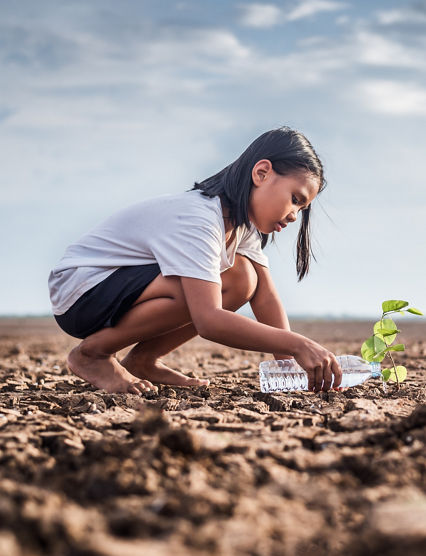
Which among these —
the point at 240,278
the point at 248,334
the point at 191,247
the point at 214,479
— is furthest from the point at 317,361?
the point at 214,479

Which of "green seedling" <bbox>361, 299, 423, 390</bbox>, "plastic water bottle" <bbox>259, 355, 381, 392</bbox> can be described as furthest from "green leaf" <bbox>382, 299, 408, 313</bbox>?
"plastic water bottle" <bbox>259, 355, 381, 392</bbox>

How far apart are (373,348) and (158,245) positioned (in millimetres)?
1274

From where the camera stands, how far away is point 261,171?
10.0 ft

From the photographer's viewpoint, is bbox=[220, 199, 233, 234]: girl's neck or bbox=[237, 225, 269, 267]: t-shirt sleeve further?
bbox=[237, 225, 269, 267]: t-shirt sleeve

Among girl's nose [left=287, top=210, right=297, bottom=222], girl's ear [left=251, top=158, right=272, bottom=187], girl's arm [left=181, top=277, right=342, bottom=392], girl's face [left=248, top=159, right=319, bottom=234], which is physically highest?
girl's ear [left=251, top=158, right=272, bottom=187]

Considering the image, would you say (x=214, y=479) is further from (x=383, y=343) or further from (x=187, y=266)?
(x=383, y=343)

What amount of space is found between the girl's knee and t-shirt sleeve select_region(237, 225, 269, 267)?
0.04 m

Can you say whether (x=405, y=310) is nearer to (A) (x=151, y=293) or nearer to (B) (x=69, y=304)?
(A) (x=151, y=293)

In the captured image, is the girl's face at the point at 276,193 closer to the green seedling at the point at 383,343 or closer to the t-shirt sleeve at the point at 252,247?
the t-shirt sleeve at the point at 252,247

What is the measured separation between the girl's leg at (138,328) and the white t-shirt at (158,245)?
135 mm

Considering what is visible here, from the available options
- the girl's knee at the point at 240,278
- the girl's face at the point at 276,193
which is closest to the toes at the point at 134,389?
the girl's knee at the point at 240,278

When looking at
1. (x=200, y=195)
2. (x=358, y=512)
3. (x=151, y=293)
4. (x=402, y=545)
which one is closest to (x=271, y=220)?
(x=200, y=195)

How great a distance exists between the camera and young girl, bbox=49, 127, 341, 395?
2.76 metres

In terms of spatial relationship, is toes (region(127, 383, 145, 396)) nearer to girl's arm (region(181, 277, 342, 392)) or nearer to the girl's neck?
girl's arm (region(181, 277, 342, 392))
